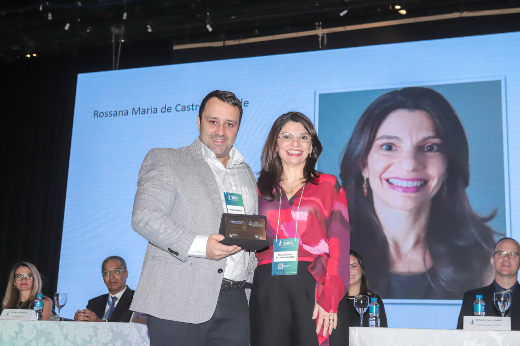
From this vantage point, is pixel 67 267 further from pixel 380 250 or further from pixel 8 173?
pixel 380 250

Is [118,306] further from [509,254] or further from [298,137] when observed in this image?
[509,254]

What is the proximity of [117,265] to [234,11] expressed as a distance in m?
2.84

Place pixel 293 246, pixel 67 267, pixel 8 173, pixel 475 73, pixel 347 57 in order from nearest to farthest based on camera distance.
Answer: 1. pixel 293 246
2. pixel 475 73
3. pixel 347 57
4. pixel 67 267
5. pixel 8 173

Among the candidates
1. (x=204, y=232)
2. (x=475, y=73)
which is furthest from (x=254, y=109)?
(x=204, y=232)

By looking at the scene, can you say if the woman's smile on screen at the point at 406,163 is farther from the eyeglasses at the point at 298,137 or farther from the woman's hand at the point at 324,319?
the woman's hand at the point at 324,319

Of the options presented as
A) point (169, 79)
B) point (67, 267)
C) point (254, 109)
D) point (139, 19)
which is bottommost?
point (67, 267)

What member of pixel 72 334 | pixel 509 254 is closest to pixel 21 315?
pixel 72 334

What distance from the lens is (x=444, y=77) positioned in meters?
4.58

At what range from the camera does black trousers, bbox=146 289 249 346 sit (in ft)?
6.22

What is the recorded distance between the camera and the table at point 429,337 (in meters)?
2.09

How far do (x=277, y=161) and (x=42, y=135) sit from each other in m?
4.73

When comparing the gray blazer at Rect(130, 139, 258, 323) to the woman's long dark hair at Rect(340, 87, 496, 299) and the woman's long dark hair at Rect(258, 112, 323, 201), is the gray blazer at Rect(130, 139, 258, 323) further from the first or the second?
the woman's long dark hair at Rect(340, 87, 496, 299)

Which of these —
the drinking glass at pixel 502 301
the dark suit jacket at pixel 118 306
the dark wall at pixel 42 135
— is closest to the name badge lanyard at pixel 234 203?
the drinking glass at pixel 502 301

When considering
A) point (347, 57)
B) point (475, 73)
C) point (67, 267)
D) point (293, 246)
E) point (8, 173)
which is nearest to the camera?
point (293, 246)
